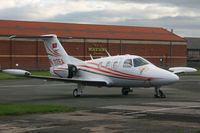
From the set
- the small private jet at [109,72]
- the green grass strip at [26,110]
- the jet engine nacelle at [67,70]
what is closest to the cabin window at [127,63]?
the small private jet at [109,72]

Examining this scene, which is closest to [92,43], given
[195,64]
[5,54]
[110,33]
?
[110,33]

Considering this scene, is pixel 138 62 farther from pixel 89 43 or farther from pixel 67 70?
pixel 89 43

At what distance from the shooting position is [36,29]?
8269 cm

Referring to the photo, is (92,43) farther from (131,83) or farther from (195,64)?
(131,83)

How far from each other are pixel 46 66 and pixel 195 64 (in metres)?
43.4

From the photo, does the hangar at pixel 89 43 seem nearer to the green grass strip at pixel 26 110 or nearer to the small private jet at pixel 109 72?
the small private jet at pixel 109 72

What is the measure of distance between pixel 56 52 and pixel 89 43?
58798 millimetres

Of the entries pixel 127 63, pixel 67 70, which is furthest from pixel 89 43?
pixel 127 63

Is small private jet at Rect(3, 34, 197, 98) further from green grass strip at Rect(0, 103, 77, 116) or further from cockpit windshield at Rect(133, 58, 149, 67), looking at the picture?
green grass strip at Rect(0, 103, 77, 116)

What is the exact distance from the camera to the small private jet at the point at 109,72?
22.2m

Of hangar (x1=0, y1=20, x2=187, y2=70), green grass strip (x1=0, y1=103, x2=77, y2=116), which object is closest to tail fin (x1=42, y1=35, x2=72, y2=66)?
green grass strip (x1=0, y1=103, x2=77, y2=116)

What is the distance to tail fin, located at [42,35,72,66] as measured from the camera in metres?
27.6

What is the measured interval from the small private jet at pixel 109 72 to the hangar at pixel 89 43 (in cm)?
4640

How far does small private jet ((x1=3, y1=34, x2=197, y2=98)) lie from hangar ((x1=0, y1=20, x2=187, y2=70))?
46404 mm
